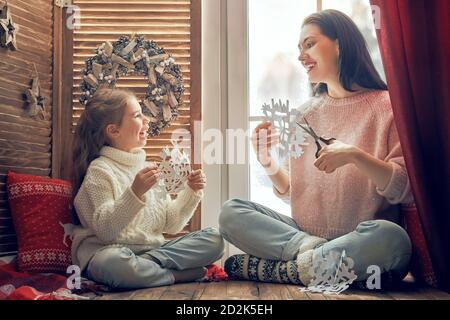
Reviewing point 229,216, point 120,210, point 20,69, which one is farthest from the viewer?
point 20,69

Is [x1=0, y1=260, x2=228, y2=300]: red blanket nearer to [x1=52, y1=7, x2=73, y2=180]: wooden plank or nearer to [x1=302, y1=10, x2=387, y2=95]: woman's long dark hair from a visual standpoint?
[x1=52, y1=7, x2=73, y2=180]: wooden plank

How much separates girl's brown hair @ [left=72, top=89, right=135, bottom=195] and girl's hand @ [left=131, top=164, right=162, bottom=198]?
181mm

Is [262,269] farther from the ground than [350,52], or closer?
closer

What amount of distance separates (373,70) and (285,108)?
24 centimetres

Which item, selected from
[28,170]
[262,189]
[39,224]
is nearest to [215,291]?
[262,189]

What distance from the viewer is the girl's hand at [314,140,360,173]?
1.39m

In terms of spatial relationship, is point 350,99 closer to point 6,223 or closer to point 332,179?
point 332,179

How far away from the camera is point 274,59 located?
1.67 metres

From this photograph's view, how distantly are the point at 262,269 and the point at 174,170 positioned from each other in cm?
31

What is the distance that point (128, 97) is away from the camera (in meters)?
1.54

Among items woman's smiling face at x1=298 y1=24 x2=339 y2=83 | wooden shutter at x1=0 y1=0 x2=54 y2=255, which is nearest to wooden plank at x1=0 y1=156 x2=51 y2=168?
wooden shutter at x1=0 y1=0 x2=54 y2=255

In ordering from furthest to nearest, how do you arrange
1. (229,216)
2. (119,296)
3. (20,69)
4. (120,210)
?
(20,69) < (229,216) < (120,210) < (119,296)

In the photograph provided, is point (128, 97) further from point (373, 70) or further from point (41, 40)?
point (373, 70)

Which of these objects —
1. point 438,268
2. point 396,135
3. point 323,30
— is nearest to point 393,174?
point 396,135
